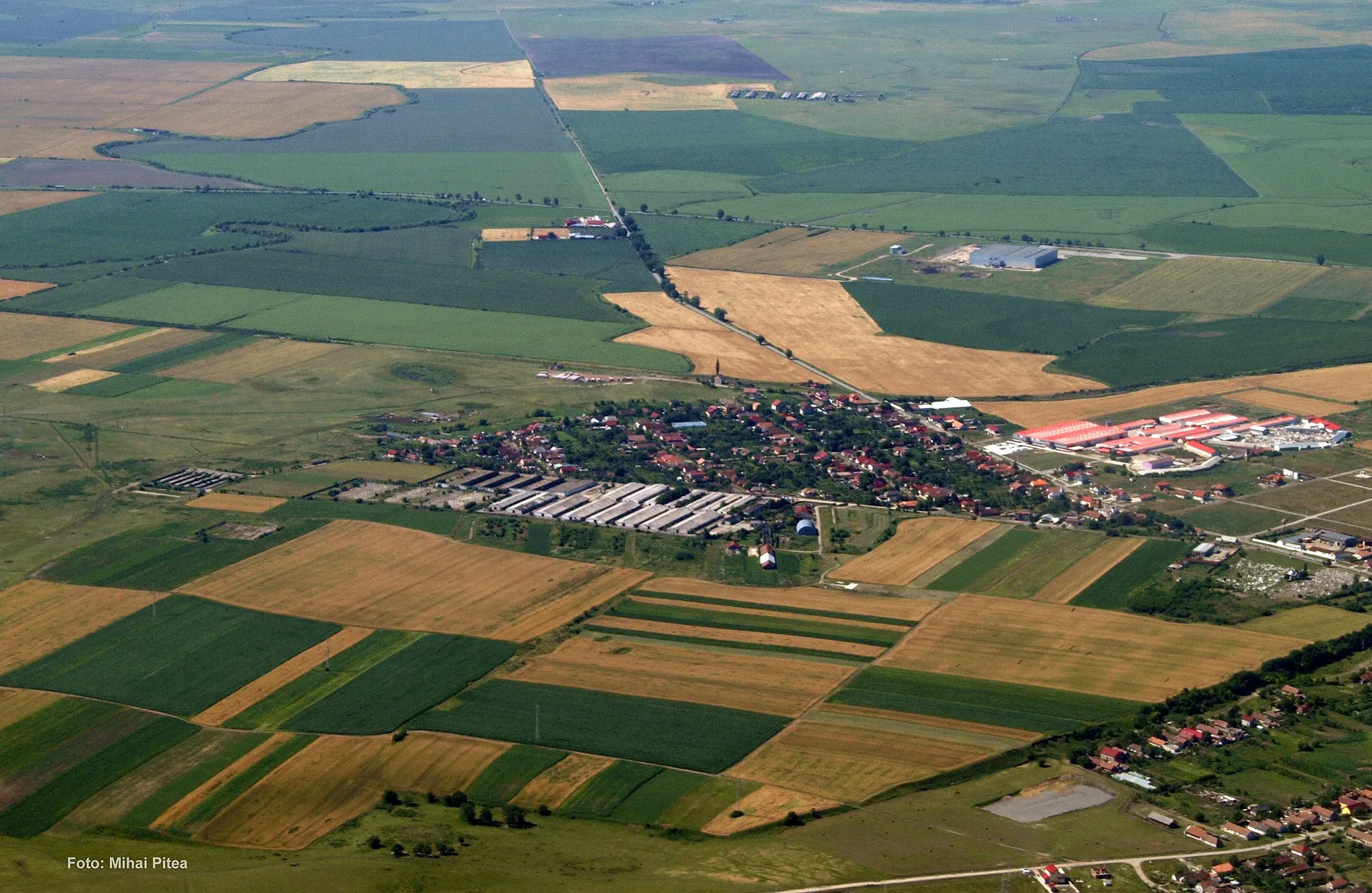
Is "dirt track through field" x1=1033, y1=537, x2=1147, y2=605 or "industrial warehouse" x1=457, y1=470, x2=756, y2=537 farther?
"industrial warehouse" x1=457, y1=470, x2=756, y2=537

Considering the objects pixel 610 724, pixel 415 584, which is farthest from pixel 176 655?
pixel 610 724

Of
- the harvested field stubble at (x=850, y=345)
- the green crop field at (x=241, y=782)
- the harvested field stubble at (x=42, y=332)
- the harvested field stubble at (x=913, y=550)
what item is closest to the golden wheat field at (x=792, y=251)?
the harvested field stubble at (x=850, y=345)

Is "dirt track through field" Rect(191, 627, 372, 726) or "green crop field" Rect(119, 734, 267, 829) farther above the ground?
"dirt track through field" Rect(191, 627, 372, 726)

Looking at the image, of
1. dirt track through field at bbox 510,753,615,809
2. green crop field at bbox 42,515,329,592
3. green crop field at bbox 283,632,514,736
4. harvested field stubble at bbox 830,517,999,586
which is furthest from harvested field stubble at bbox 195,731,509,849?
harvested field stubble at bbox 830,517,999,586

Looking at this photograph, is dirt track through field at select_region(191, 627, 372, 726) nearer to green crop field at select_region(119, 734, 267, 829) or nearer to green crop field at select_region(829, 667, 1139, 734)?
→ green crop field at select_region(119, 734, 267, 829)

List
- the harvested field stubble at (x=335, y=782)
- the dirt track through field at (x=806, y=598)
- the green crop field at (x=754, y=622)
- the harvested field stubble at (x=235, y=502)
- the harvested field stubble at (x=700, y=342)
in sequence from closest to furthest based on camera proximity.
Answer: the harvested field stubble at (x=335, y=782) → the green crop field at (x=754, y=622) → the dirt track through field at (x=806, y=598) → the harvested field stubble at (x=235, y=502) → the harvested field stubble at (x=700, y=342)

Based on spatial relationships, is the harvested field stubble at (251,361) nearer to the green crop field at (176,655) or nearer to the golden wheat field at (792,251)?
the golden wheat field at (792,251)

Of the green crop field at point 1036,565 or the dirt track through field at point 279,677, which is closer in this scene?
the dirt track through field at point 279,677
